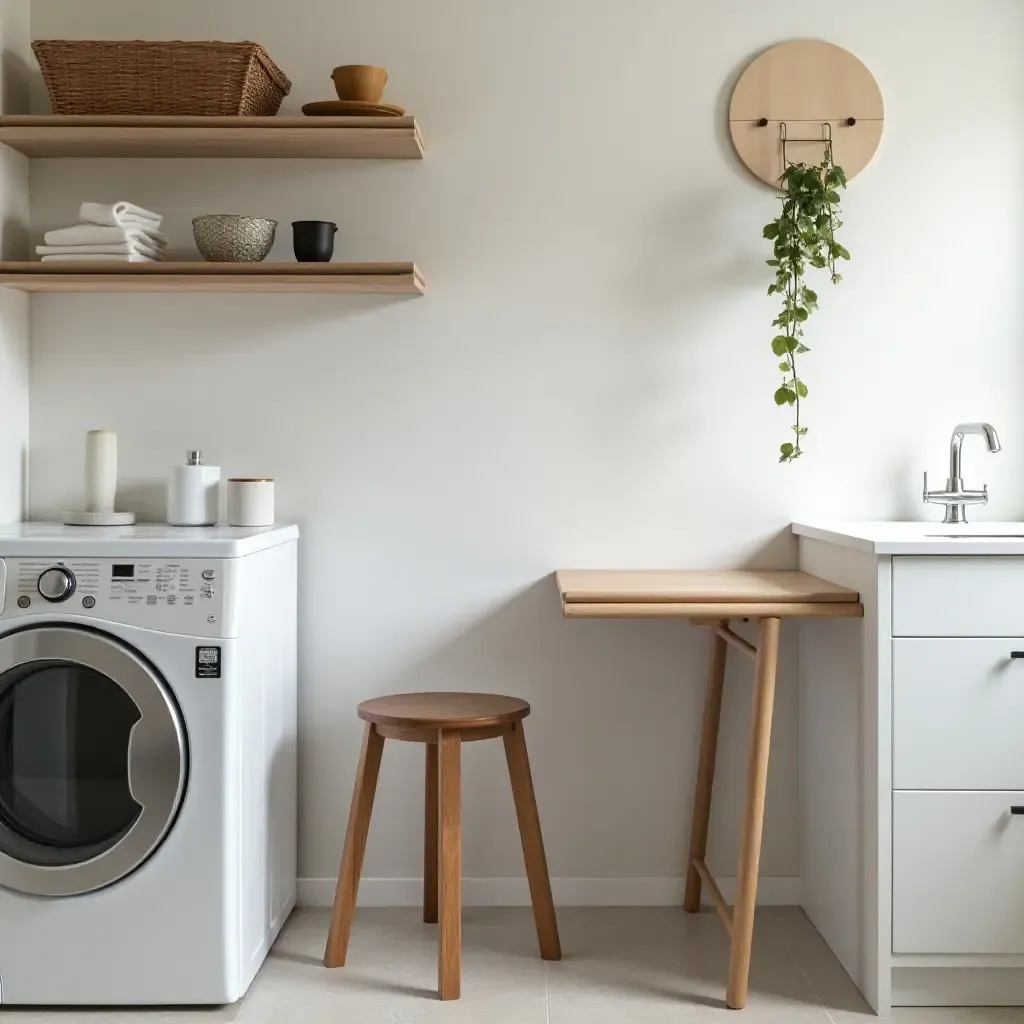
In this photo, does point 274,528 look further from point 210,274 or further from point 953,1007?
point 953,1007

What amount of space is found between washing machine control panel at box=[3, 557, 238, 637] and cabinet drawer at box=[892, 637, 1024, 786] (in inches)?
49.2

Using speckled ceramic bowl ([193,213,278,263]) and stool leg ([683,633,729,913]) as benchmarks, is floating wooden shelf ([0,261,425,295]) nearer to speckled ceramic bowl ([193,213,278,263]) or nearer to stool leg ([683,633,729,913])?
speckled ceramic bowl ([193,213,278,263])

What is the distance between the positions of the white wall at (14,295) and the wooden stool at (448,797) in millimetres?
982

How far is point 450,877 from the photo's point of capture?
210 cm

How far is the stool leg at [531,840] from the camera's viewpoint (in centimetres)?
227

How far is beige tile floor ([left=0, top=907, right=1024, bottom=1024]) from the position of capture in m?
2.05

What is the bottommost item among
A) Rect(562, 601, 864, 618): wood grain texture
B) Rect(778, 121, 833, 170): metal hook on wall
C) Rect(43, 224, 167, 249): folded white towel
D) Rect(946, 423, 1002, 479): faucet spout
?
Rect(562, 601, 864, 618): wood grain texture

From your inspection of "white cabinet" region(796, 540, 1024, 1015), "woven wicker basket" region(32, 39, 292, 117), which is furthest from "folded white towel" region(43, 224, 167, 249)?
"white cabinet" region(796, 540, 1024, 1015)

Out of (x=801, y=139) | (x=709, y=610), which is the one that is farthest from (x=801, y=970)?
(x=801, y=139)

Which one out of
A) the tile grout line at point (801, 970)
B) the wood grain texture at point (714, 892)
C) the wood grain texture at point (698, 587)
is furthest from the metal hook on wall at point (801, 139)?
the tile grout line at point (801, 970)

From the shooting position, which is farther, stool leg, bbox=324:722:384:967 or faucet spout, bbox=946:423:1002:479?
faucet spout, bbox=946:423:1002:479

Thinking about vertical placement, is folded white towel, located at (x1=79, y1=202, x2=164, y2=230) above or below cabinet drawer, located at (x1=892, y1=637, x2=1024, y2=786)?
above

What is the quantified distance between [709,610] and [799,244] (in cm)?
88

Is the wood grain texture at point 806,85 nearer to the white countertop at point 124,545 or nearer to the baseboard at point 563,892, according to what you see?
the white countertop at point 124,545
